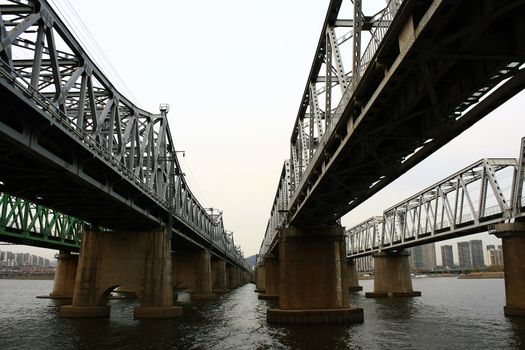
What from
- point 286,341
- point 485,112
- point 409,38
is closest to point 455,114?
point 485,112

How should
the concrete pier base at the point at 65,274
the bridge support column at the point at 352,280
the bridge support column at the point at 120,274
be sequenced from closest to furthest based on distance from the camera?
the bridge support column at the point at 120,274, the concrete pier base at the point at 65,274, the bridge support column at the point at 352,280

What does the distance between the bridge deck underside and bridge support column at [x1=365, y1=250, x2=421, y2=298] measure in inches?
2776

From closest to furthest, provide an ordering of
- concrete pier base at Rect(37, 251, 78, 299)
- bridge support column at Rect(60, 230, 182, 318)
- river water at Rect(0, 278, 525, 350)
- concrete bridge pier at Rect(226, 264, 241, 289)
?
1. river water at Rect(0, 278, 525, 350)
2. bridge support column at Rect(60, 230, 182, 318)
3. concrete pier base at Rect(37, 251, 78, 299)
4. concrete bridge pier at Rect(226, 264, 241, 289)

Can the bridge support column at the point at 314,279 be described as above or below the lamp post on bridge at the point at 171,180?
below

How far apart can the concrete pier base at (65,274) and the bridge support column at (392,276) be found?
59.7m

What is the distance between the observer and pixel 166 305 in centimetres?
4603

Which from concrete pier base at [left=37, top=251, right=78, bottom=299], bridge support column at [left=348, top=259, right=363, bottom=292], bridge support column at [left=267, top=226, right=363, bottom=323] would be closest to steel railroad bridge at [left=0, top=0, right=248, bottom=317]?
bridge support column at [left=267, top=226, right=363, bottom=323]

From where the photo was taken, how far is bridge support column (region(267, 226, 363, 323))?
40.2 metres

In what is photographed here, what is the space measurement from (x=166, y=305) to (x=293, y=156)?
1966cm

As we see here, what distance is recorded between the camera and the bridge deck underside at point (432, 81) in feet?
38.9

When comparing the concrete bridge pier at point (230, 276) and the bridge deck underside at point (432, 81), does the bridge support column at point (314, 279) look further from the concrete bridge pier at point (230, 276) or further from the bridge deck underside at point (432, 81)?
the concrete bridge pier at point (230, 276)

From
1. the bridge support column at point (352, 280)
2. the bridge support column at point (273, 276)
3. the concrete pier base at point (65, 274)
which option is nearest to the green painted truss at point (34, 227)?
the concrete pier base at point (65, 274)

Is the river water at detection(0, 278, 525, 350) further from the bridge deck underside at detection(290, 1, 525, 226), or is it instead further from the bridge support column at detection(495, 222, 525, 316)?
the bridge deck underside at detection(290, 1, 525, 226)

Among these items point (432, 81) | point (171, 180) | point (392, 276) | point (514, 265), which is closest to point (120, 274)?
point (171, 180)
